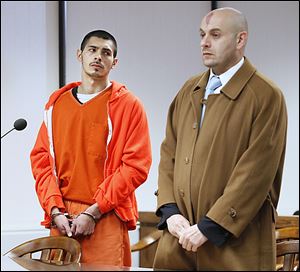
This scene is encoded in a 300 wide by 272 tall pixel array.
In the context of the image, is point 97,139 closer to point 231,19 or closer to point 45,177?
point 45,177

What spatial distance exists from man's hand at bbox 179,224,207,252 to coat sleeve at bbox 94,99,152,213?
2.26 ft

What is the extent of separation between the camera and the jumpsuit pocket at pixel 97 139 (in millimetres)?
3014

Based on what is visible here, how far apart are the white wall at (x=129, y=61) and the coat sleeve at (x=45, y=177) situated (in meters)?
1.70

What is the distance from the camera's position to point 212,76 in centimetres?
254

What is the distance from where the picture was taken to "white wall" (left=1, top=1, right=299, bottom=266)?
16.0ft

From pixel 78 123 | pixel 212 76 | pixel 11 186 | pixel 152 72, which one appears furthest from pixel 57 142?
pixel 152 72

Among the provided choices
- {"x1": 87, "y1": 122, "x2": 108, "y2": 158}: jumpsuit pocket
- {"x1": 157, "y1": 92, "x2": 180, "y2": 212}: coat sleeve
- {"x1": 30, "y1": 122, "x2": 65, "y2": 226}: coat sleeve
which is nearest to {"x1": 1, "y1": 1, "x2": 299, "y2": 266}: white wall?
{"x1": 30, "y1": 122, "x2": 65, "y2": 226}: coat sleeve

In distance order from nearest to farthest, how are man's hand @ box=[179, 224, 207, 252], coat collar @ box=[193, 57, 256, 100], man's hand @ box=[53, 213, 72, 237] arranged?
man's hand @ box=[179, 224, 207, 252], coat collar @ box=[193, 57, 256, 100], man's hand @ box=[53, 213, 72, 237]

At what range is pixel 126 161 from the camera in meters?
3.01

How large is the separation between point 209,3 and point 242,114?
13.1ft

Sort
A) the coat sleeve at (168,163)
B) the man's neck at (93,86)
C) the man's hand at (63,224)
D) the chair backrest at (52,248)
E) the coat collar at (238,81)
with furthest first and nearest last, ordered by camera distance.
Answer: the man's neck at (93,86) → the man's hand at (63,224) → the chair backrest at (52,248) → the coat sleeve at (168,163) → the coat collar at (238,81)

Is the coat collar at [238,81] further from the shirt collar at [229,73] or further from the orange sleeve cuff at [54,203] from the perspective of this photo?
the orange sleeve cuff at [54,203]

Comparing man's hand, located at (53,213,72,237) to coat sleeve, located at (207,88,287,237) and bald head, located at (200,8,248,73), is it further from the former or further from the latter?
bald head, located at (200,8,248,73)

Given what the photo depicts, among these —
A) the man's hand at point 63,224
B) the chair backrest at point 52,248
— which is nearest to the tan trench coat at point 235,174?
the chair backrest at point 52,248
